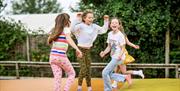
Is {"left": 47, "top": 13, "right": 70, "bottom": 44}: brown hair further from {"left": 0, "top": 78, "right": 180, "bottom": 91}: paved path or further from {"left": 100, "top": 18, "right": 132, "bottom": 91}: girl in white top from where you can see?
{"left": 0, "top": 78, "right": 180, "bottom": 91}: paved path

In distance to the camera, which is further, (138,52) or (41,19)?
(41,19)

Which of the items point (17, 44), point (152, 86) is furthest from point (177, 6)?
point (17, 44)

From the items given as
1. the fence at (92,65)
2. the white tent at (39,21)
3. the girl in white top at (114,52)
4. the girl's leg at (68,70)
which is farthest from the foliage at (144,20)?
the white tent at (39,21)

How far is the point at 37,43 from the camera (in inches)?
632

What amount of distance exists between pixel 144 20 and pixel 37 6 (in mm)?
45121

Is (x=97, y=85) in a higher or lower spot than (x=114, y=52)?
lower

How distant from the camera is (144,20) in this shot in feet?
46.1

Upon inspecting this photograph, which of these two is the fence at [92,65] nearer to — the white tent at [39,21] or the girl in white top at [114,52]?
the girl in white top at [114,52]

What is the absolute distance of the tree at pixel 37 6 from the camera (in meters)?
57.7

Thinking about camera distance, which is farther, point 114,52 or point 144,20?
point 144,20

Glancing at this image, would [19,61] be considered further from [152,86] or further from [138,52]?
[152,86]

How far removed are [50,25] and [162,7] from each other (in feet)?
30.0

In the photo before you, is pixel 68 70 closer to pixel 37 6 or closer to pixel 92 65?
pixel 92 65

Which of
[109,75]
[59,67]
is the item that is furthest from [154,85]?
[59,67]
